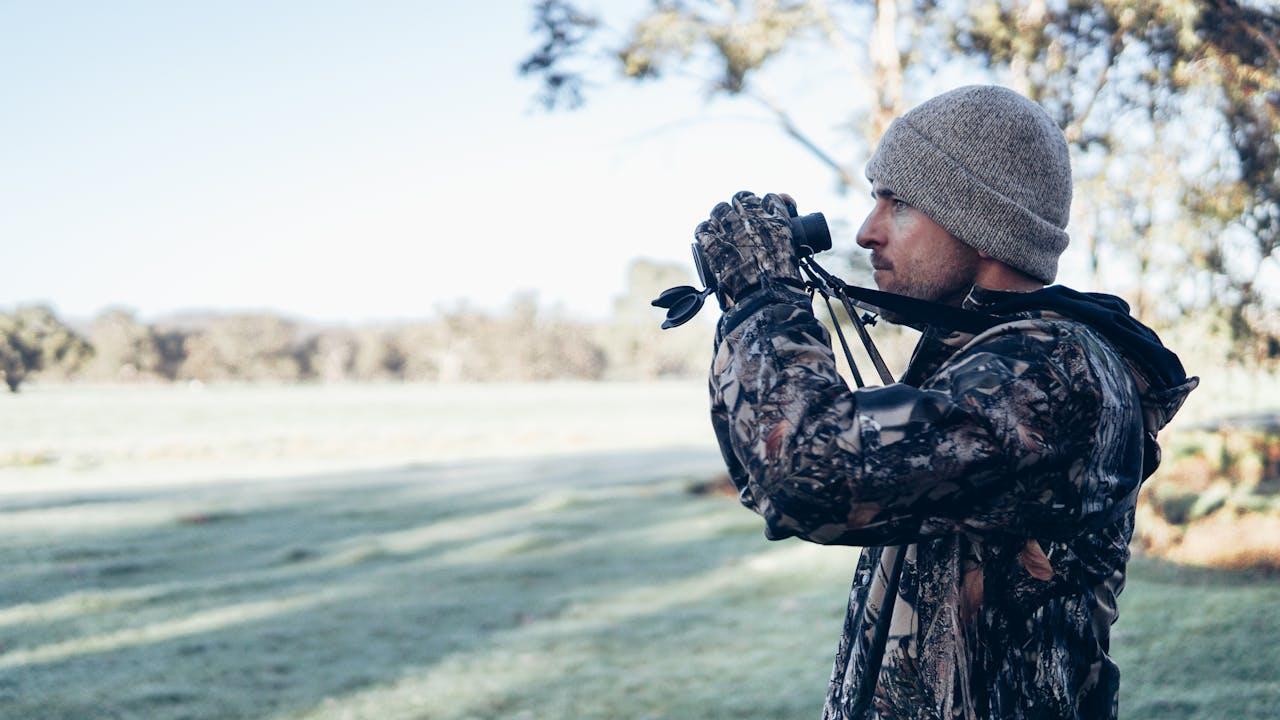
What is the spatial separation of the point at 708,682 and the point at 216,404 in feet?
126

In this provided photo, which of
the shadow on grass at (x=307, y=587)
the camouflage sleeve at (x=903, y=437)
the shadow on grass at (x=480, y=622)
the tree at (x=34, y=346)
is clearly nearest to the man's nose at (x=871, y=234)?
the camouflage sleeve at (x=903, y=437)

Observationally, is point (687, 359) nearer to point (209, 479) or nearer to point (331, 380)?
point (331, 380)

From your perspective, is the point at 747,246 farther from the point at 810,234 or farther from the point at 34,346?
the point at 34,346

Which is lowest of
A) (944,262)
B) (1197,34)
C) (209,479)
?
(209,479)

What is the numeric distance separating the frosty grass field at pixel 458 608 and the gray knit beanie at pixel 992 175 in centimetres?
366

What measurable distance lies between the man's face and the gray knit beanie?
1.0 inches

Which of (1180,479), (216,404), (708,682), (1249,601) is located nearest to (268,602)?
(708,682)

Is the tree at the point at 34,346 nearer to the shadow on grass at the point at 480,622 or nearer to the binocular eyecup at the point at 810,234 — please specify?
the shadow on grass at the point at 480,622

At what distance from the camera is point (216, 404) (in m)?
40.6

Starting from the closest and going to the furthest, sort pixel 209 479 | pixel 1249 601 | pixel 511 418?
pixel 1249 601, pixel 209 479, pixel 511 418

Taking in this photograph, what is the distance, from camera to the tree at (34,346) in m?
23.2

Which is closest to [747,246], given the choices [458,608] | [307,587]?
[458,608]

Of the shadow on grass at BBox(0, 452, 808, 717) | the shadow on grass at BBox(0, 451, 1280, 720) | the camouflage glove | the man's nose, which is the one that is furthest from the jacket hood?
the shadow on grass at BBox(0, 452, 808, 717)

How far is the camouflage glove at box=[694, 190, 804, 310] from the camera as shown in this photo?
1.33 meters
